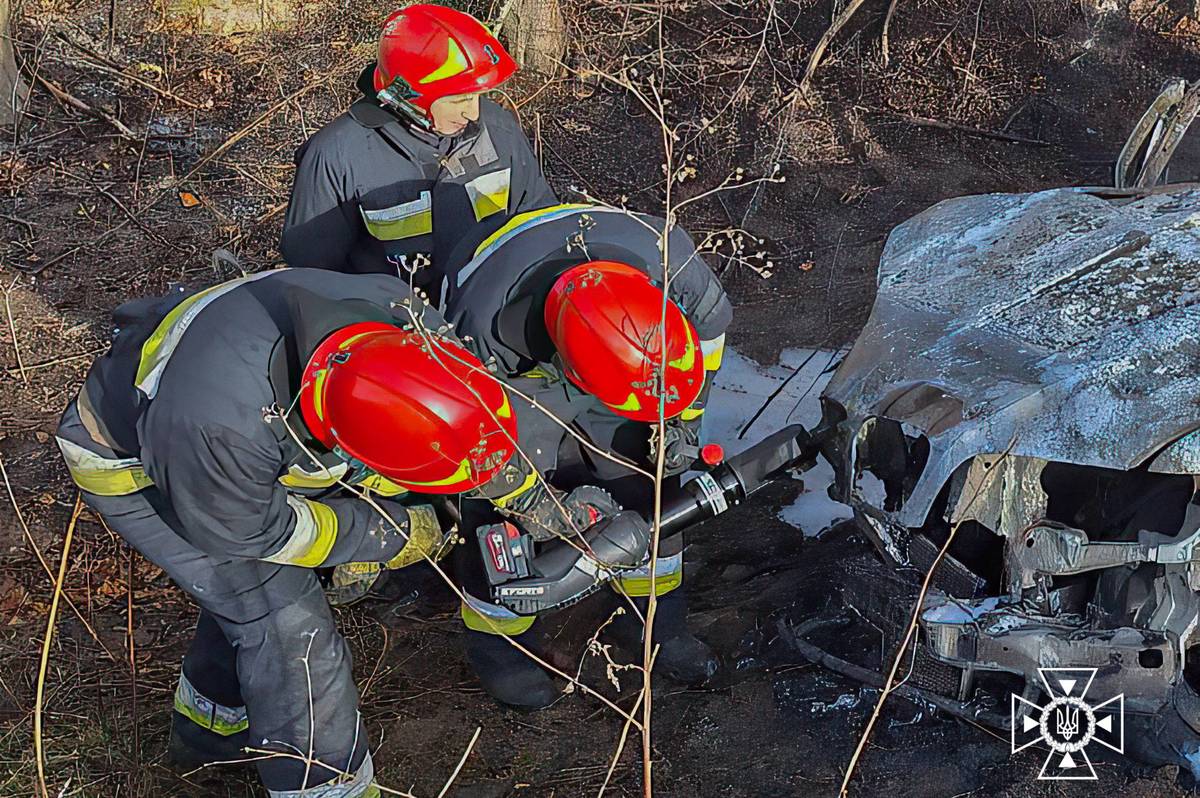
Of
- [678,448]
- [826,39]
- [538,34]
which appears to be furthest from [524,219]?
[826,39]

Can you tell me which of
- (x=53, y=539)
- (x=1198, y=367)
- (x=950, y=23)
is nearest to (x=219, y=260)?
(x=53, y=539)

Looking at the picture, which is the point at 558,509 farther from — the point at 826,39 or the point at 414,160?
the point at 826,39

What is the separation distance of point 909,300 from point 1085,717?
55.2 inches

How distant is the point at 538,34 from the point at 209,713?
4.84 meters

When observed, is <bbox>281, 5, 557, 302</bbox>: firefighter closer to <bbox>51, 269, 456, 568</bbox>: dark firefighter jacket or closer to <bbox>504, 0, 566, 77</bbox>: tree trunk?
<bbox>51, 269, 456, 568</bbox>: dark firefighter jacket

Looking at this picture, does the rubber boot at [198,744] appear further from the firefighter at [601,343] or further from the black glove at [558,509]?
the black glove at [558,509]

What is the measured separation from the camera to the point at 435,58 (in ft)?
13.5

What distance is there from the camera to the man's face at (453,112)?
420cm

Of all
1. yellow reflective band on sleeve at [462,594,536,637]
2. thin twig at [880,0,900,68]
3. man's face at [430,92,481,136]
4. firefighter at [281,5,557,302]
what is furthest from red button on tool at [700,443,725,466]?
thin twig at [880,0,900,68]

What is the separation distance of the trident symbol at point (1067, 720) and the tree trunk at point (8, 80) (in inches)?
252

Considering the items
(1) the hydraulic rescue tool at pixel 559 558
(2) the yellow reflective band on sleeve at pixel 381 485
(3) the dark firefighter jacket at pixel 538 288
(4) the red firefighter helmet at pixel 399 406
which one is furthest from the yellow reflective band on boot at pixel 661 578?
(4) the red firefighter helmet at pixel 399 406

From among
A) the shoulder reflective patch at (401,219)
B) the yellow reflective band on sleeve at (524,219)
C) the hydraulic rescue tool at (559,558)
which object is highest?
the yellow reflective band on sleeve at (524,219)

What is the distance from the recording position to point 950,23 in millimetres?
7559

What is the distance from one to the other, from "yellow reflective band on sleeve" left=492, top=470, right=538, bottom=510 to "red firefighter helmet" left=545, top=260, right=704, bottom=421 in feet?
1.02
